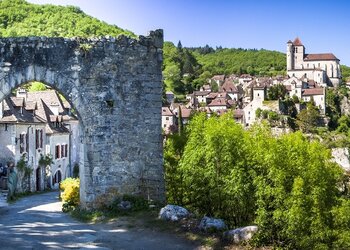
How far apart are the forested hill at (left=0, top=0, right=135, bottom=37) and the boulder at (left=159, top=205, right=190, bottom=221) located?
75.9 meters

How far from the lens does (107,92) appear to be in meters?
14.5

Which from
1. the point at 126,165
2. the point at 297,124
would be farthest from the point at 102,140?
the point at 297,124

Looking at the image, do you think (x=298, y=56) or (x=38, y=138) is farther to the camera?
(x=298, y=56)

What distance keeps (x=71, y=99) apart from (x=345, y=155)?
72.5 meters

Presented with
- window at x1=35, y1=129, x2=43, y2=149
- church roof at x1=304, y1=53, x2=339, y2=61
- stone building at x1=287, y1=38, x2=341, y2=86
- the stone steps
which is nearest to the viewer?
the stone steps

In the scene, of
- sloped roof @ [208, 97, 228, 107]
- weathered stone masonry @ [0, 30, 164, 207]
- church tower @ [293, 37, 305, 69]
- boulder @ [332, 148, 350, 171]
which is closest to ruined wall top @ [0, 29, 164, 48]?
weathered stone masonry @ [0, 30, 164, 207]

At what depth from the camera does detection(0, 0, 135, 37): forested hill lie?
8982 cm

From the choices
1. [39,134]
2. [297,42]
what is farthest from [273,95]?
[39,134]

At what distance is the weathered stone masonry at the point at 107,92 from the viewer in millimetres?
13883

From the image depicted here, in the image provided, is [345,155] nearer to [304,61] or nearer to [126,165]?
[126,165]

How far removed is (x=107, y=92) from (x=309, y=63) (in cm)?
16453

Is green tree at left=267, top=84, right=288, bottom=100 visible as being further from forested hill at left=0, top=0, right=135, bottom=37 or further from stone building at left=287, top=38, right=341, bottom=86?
stone building at left=287, top=38, right=341, bottom=86

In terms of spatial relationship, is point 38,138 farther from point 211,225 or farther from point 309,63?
Result: point 309,63

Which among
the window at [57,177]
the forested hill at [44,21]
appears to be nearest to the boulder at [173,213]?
the window at [57,177]
